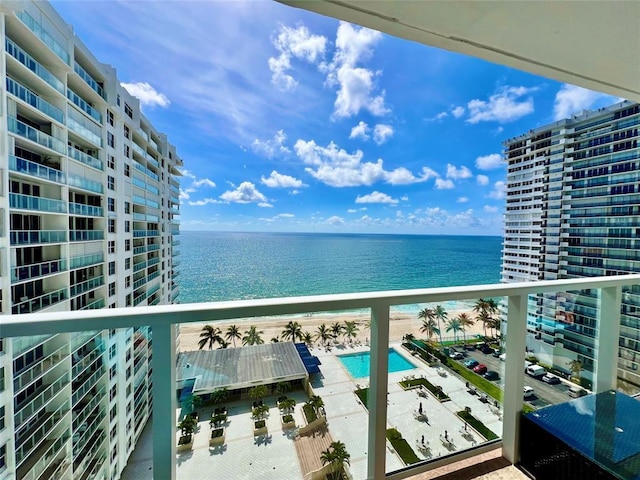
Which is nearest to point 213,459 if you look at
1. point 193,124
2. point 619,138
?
point 619,138

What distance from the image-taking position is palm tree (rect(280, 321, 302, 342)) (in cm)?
96

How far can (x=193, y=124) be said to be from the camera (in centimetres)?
1808

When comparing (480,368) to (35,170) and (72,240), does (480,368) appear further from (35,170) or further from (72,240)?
(72,240)

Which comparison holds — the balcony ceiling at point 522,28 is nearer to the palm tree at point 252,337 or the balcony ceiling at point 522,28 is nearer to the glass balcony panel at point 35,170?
the palm tree at point 252,337

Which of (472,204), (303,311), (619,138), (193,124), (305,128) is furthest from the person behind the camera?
(472,204)

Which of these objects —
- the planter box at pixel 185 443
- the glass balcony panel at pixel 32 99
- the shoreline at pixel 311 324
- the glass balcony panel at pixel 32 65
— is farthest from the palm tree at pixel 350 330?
the glass balcony panel at pixel 32 65

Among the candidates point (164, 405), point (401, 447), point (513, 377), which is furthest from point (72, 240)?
point (513, 377)

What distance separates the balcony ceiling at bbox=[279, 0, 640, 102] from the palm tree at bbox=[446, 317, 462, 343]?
A: 116 centimetres

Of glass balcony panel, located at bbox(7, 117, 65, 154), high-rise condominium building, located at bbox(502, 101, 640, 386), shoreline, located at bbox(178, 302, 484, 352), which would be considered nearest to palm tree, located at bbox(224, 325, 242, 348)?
shoreline, located at bbox(178, 302, 484, 352)

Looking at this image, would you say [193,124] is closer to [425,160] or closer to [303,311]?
[303,311]

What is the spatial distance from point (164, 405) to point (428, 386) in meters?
1.05

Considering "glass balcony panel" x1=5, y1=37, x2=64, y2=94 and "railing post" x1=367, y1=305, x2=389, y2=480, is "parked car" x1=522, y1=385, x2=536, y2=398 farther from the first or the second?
"glass balcony panel" x1=5, y1=37, x2=64, y2=94

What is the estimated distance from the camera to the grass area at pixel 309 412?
102cm

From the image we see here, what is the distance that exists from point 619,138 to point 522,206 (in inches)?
190
